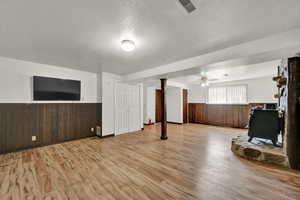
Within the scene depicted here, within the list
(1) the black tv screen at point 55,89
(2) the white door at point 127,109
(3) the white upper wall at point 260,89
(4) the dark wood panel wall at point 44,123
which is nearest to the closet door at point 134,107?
(2) the white door at point 127,109

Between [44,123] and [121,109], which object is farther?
[121,109]

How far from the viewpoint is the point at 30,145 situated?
11.5 ft

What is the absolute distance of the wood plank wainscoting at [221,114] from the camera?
6.04m

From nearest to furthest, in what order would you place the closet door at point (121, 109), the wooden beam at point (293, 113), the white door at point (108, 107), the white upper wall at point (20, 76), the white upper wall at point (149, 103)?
1. the wooden beam at point (293, 113)
2. the white upper wall at point (20, 76)
3. the white door at point (108, 107)
4. the closet door at point (121, 109)
5. the white upper wall at point (149, 103)

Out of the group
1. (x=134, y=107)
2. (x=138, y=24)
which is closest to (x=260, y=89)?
(x=134, y=107)

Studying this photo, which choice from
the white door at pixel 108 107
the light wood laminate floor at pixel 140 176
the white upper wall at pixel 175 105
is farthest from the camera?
the white upper wall at pixel 175 105

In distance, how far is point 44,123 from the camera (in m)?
3.72

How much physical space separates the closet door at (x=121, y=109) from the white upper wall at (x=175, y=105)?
329 cm

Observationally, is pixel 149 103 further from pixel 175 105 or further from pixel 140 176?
pixel 140 176

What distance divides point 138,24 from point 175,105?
6.19m

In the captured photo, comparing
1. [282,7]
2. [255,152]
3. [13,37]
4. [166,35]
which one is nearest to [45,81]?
[13,37]

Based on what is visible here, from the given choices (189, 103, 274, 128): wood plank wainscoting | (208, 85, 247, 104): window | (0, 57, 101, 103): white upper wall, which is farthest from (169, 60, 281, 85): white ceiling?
(0, 57, 101, 103): white upper wall

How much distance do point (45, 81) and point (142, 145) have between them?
3.31 m

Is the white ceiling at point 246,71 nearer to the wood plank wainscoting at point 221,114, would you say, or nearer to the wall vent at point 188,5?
the wood plank wainscoting at point 221,114
